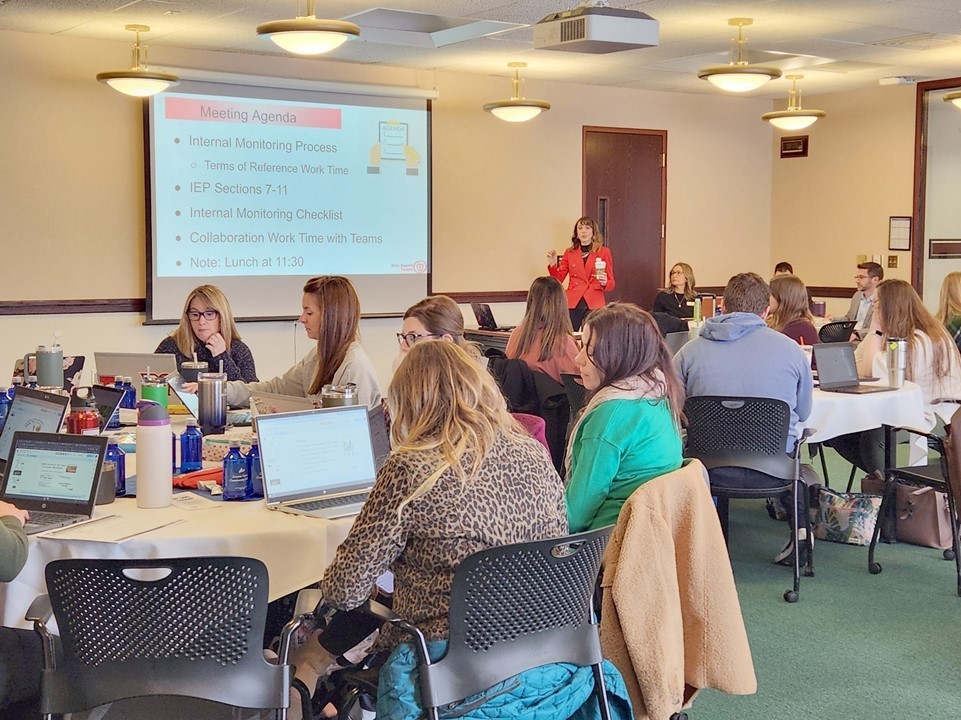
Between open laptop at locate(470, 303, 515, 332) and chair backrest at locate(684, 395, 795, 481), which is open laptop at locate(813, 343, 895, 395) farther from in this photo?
open laptop at locate(470, 303, 515, 332)

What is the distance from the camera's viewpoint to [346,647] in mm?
2617

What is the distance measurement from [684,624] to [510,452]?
2.67 feet

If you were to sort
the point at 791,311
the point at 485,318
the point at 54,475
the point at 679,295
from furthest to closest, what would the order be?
the point at 679,295, the point at 485,318, the point at 791,311, the point at 54,475

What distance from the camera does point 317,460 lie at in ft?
9.88

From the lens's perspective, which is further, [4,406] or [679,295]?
[679,295]

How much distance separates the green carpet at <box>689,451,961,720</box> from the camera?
11.3 feet

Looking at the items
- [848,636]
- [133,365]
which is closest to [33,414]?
[133,365]

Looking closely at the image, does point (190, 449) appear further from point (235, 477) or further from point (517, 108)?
point (517, 108)

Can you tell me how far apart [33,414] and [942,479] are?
3444 millimetres

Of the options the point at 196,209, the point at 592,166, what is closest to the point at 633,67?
the point at 592,166

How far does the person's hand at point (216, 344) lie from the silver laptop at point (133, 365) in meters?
0.56

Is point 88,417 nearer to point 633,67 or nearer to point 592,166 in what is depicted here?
point 633,67

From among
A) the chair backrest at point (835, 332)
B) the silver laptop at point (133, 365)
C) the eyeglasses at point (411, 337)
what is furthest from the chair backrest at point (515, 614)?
the chair backrest at point (835, 332)

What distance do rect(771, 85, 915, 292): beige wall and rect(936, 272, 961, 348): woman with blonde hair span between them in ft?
11.7
